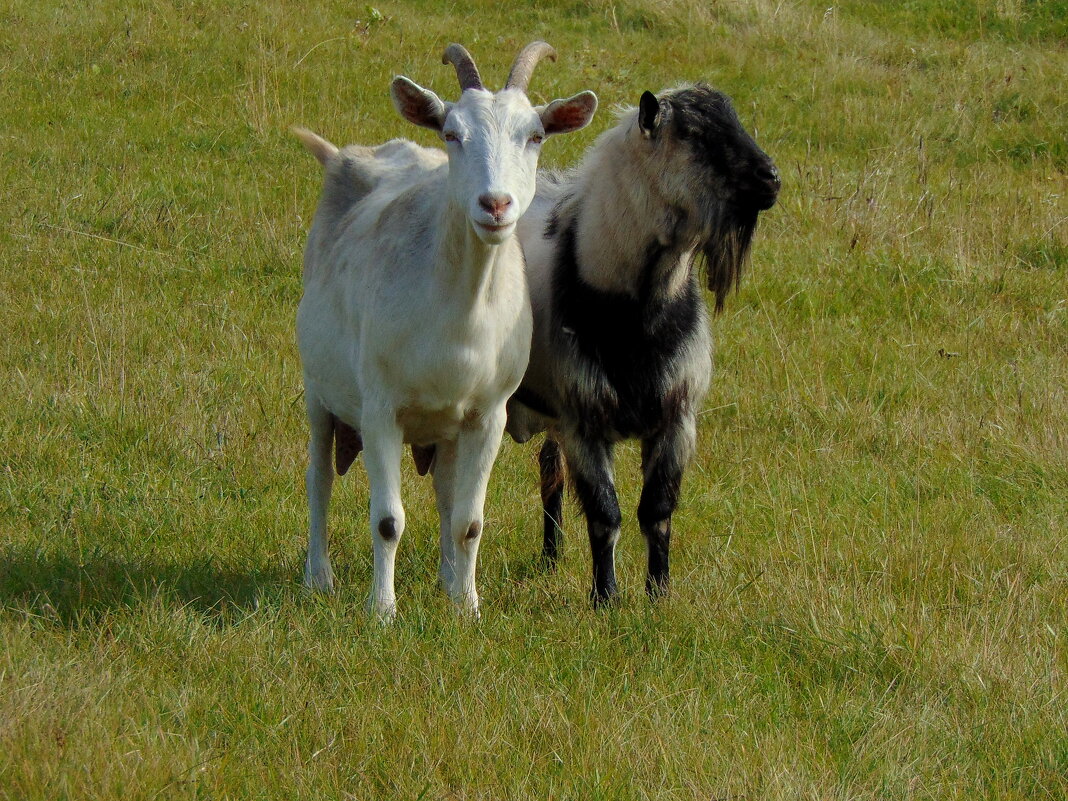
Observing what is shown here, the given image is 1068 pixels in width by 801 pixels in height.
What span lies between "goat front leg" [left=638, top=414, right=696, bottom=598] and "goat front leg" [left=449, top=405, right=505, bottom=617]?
0.79m

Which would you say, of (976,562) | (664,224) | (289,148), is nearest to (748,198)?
(664,224)

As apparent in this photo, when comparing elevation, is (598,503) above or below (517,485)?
above

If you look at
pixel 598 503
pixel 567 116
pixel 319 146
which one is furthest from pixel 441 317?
pixel 319 146

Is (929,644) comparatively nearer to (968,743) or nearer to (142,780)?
(968,743)

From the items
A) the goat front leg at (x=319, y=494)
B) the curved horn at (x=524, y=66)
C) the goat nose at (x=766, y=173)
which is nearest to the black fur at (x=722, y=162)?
the goat nose at (x=766, y=173)

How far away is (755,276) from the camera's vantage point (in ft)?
28.6

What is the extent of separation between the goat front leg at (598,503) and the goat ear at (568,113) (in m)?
1.31

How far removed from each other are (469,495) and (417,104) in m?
1.43

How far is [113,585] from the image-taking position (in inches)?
192

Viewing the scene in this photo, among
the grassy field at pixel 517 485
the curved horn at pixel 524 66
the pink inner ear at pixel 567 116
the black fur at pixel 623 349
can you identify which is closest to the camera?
the grassy field at pixel 517 485

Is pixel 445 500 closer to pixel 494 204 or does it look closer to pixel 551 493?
pixel 551 493

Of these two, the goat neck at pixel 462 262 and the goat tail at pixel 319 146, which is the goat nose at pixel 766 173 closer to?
the goat neck at pixel 462 262

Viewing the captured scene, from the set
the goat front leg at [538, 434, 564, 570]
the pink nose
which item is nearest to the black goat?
the goat front leg at [538, 434, 564, 570]

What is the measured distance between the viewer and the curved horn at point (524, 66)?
483cm
